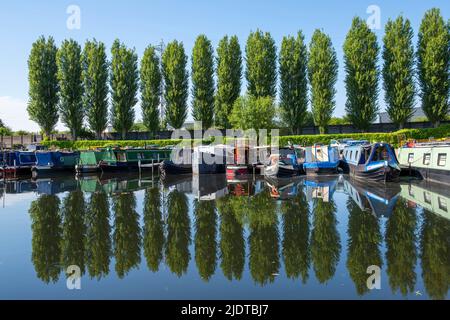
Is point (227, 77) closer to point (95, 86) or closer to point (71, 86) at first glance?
point (95, 86)

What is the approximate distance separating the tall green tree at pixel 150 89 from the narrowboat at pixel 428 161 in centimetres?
3675

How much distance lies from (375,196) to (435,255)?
10132 millimetres

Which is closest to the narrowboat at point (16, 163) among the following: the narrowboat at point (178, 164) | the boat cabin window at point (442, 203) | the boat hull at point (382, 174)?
the narrowboat at point (178, 164)

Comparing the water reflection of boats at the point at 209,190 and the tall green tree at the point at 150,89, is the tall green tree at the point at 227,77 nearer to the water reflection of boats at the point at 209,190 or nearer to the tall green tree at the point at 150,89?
the tall green tree at the point at 150,89

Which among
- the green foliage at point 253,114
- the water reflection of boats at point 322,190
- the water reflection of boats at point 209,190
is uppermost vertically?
the green foliage at point 253,114

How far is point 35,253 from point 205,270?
16.8 ft

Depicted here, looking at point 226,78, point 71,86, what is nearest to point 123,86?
point 71,86

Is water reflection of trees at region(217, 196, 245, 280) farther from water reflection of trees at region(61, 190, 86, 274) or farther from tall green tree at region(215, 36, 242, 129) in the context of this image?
tall green tree at region(215, 36, 242, 129)

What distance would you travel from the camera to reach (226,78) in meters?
56.1

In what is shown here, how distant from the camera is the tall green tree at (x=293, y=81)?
53.1 meters

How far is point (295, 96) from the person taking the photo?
175ft

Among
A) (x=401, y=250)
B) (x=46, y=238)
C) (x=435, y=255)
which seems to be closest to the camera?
(x=435, y=255)

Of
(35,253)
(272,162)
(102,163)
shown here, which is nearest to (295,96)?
(272,162)
